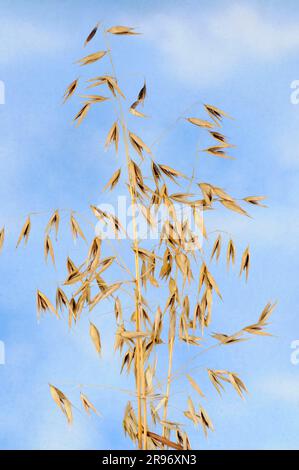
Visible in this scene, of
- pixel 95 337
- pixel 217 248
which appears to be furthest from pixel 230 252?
pixel 95 337

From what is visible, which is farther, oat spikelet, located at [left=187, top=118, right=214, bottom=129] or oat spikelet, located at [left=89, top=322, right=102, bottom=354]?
oat spikelet, located at [left=187, top=118, right=214, bottom=129]

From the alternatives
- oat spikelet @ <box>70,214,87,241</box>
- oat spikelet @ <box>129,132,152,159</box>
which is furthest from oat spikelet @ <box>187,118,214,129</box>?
oat spikelet @ <box>70,214,87,241</box>

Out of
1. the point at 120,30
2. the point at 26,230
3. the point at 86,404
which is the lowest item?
the point at 86,404

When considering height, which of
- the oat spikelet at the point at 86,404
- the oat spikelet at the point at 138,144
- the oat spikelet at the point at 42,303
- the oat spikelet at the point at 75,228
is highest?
the oat spikelet at the point at 138,144

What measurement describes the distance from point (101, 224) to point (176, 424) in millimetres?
837

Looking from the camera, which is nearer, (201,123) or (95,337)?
(95,337)

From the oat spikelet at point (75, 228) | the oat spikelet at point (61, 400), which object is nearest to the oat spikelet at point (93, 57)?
the oat spikelet at point (75, 228)

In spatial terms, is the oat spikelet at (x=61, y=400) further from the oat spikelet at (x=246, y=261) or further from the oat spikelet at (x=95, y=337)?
the oat spikelet at (x=246, y=261)

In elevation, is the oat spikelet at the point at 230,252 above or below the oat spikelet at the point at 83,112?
below

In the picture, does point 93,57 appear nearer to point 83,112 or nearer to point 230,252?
point 83,112

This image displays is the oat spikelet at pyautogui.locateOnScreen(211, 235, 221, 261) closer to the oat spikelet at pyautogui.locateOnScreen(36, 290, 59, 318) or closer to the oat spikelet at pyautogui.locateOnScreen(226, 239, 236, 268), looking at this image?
the oat spikelet at pyautogui.locateOnScreen(226, 239, 236, 268)

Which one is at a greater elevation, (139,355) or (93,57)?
(93,57)

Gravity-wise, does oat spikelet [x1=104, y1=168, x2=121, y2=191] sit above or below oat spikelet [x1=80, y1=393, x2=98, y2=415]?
above

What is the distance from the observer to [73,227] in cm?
300
